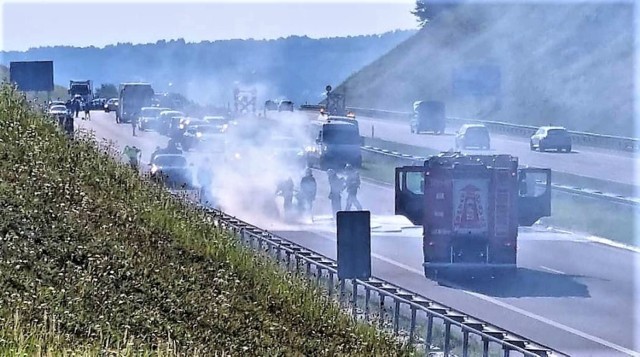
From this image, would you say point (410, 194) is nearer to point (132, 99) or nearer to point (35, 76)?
point (35, 76)

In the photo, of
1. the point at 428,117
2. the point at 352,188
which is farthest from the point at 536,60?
the point at 352,188

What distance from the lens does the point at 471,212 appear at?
2395 cm

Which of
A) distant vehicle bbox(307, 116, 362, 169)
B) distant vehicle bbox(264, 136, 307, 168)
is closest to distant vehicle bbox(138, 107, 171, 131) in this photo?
distant vehicle bbox(307, 116, 362, 169)

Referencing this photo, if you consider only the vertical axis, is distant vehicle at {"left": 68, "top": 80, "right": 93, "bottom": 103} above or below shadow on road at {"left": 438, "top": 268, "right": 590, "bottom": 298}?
Result: above

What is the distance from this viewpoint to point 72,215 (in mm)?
15195

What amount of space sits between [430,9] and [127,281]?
176 feet

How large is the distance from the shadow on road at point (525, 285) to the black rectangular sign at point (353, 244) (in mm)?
5805

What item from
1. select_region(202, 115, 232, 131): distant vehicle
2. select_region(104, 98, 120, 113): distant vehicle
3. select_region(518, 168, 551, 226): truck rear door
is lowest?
select_region(518, 168, 551, 226): truck rear door

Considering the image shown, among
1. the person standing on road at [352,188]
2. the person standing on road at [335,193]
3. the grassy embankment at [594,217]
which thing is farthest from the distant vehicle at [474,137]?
the person standing on road at [352,188]

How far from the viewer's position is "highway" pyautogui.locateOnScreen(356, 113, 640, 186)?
42.8m

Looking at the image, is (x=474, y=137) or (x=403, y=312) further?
(x=474, y=137)

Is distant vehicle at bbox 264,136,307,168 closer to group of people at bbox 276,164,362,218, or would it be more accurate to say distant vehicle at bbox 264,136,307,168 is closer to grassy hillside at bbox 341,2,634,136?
group of people at bbox 276,164,362,218

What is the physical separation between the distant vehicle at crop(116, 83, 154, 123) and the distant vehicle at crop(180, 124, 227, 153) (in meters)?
8.50

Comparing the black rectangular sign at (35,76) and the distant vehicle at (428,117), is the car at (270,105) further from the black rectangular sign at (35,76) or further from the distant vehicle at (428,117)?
the black rectangular sign at (35,76)
